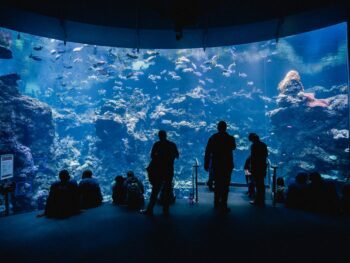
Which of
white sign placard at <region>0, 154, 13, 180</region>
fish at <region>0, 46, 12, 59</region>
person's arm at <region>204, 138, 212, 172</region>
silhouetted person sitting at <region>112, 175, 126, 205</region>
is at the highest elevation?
fish at <region>0, 46, 12, 59</region>

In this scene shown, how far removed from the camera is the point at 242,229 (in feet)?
12.8

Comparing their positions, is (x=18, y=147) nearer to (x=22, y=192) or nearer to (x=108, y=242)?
(x=22, y=192)

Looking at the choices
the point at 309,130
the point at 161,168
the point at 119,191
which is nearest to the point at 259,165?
the point at 161,168

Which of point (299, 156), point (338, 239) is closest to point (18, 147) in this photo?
point (338, 239)

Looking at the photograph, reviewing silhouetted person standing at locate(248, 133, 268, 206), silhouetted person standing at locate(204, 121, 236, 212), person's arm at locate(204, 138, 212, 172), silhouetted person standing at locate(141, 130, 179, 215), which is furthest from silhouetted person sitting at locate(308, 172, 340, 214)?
silhouetted person standing at locate(141, 130, 179, 215)

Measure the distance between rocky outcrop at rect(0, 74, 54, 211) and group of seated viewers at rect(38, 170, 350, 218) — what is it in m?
10.9

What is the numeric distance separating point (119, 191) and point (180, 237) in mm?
3029

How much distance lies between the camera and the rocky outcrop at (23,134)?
47.2 feet

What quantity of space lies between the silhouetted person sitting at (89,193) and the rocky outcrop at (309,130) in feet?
59.6

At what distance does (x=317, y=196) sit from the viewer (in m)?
5.21

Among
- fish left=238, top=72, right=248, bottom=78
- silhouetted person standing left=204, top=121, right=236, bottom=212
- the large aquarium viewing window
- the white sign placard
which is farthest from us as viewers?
fish left=238, top=72, right=248, bottom=78

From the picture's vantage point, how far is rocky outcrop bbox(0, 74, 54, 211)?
14391mm

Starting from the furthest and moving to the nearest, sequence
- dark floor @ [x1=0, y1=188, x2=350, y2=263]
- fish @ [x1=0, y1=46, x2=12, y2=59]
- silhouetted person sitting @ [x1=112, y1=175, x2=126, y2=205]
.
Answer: fish @ [x1=0, y1=46, x2=12, y2=59] < silhouetted person sitting @ [x1=112, y1=175, x2=126, y2=205] < dark floor @ [x1=0, y1=188, x2=350, y2=263]

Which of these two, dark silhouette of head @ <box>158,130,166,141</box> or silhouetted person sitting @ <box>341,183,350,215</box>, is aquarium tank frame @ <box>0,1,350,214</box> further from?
silhouetted person sitting @ <box>341,183,350,215</box>
